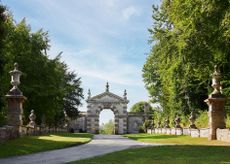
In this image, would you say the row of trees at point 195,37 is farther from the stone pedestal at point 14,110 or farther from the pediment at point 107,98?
the pediment at point 107,98

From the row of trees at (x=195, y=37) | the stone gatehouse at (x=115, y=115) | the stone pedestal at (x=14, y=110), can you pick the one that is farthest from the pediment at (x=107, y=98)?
the stone pedestal at (x=14, y=110)

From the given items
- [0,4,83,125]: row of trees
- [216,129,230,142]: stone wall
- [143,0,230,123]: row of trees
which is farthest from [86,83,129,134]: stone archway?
[216,129,230,142]: stone wall

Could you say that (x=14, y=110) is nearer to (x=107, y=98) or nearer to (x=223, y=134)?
(x=223, y=134)

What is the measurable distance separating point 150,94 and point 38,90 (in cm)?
1992

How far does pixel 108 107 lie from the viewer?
3541 inches

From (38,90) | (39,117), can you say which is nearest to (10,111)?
(38,90)

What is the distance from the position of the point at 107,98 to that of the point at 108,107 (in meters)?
2.02

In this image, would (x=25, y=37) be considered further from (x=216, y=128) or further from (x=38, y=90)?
(x=216, y=128)

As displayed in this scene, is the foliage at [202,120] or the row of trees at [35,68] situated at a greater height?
Result: the row of trees at [35,68]

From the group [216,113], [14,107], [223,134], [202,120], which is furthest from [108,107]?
[223,134]

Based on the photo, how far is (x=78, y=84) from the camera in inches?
3130

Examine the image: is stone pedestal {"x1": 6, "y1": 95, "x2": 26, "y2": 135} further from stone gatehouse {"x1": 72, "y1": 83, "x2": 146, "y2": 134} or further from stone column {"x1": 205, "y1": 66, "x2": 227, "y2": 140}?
stone gatehouse {"x1": 72, "y1": 83, "x2": 146, "y2": 134}

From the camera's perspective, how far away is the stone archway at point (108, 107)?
88500mm

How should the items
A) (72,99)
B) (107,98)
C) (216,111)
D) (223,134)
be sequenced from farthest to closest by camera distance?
(107,98) → (72,99) → (216,111) → (223,134)
